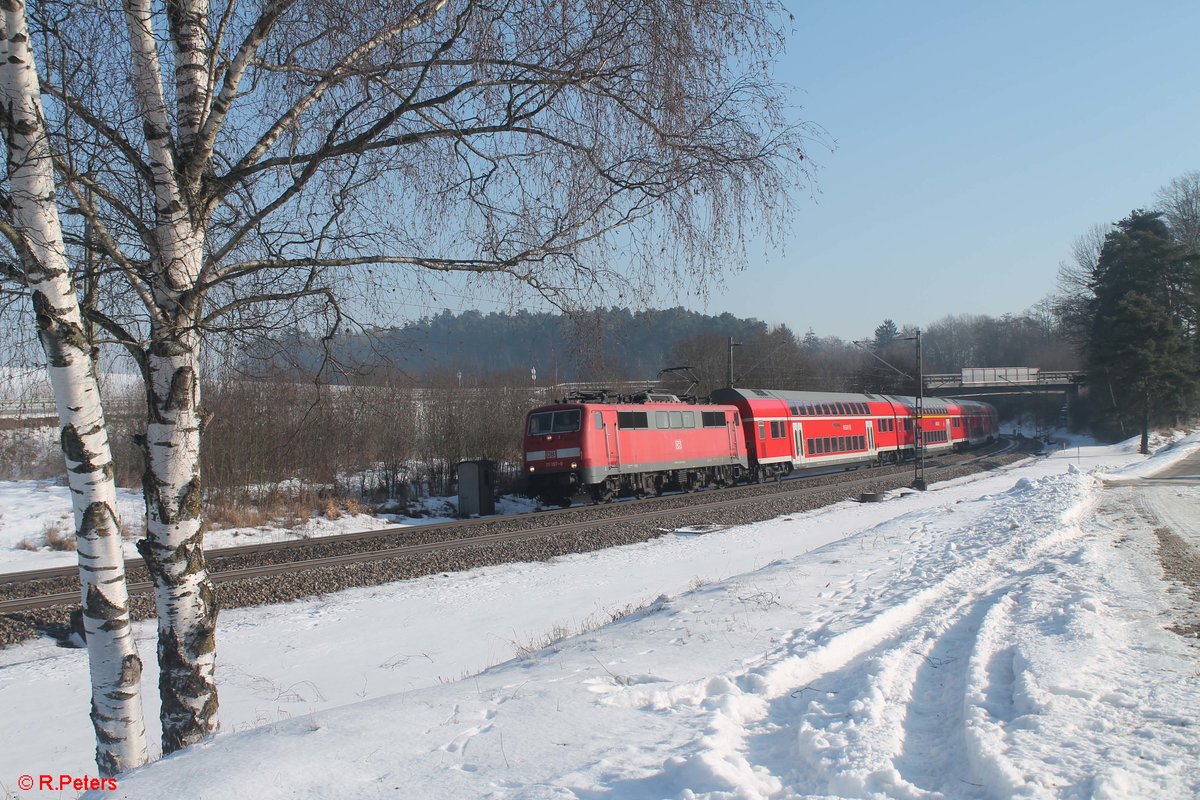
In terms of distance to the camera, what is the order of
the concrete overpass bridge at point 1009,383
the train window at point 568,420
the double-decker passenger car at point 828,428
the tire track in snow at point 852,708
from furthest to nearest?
the concrete overpass bridge at point 1009,383, the double-decker passenger car at point 828,428, the train window at point 568,420, the tire track in snow at point 852,708

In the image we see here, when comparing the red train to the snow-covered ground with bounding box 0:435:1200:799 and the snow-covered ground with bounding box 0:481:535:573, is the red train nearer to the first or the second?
the snow-covered ground with bounding box 0:481:535:573

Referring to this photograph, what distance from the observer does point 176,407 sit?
4.67 metres

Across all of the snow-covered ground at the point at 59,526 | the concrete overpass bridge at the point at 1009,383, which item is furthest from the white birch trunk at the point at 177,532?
the concrete overpass bridge at the point at 1009,383

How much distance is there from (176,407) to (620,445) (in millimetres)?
19270

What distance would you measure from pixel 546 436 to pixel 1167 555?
1520 cm

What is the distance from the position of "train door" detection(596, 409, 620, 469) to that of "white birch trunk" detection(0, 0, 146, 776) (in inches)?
729

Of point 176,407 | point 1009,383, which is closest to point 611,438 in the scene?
point 176,407

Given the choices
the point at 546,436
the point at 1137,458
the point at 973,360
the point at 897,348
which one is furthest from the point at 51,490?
the point at 973,360

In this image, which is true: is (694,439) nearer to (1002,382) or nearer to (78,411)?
(78,411)

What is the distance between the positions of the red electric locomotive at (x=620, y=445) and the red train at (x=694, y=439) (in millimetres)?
30

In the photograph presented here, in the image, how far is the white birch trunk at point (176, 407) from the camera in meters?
4.61

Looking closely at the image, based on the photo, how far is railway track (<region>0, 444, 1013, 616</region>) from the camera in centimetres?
1255

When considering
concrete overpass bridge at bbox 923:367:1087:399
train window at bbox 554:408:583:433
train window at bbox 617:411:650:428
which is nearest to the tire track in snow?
train window at bbox 554:408:583:433

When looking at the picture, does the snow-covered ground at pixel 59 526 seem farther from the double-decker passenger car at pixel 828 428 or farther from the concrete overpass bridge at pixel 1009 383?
the concrete overpass bridge at pixel 1009 383
